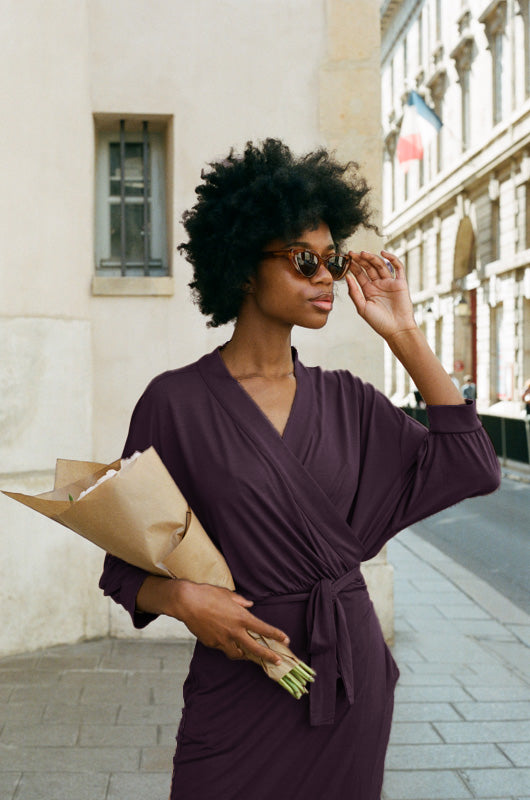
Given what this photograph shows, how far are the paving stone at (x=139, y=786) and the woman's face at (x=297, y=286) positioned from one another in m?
2.39

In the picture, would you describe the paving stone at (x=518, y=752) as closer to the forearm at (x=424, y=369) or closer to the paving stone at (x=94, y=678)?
the paving stone at (x=94, y=678)

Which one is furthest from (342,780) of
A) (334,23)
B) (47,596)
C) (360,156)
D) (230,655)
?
(334,23)

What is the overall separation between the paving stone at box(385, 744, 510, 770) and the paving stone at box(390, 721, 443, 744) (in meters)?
0.06

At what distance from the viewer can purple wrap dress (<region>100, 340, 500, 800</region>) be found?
2045 millimetres

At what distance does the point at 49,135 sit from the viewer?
5984 mm

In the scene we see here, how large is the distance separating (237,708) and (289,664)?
18cm

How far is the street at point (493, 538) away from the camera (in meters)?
8.59

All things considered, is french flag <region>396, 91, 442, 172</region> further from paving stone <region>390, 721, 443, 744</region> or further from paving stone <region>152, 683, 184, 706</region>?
paving stone <region>390, 721, 443, 744</region>

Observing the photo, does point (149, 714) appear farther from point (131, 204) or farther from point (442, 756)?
point (131, 204)

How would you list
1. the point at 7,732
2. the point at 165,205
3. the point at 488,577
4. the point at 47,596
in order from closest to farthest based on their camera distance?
the point at 7,732
the point at 47,596
the point at 165,205
the point at 488,577

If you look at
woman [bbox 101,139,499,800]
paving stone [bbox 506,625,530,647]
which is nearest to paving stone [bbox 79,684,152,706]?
paving stone [bbox 506,625,530,647]

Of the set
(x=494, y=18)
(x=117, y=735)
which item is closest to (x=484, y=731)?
(x=117, y=735)

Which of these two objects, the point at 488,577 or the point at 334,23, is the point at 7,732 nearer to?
the point at 334,23

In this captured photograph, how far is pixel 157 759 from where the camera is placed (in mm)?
4234
